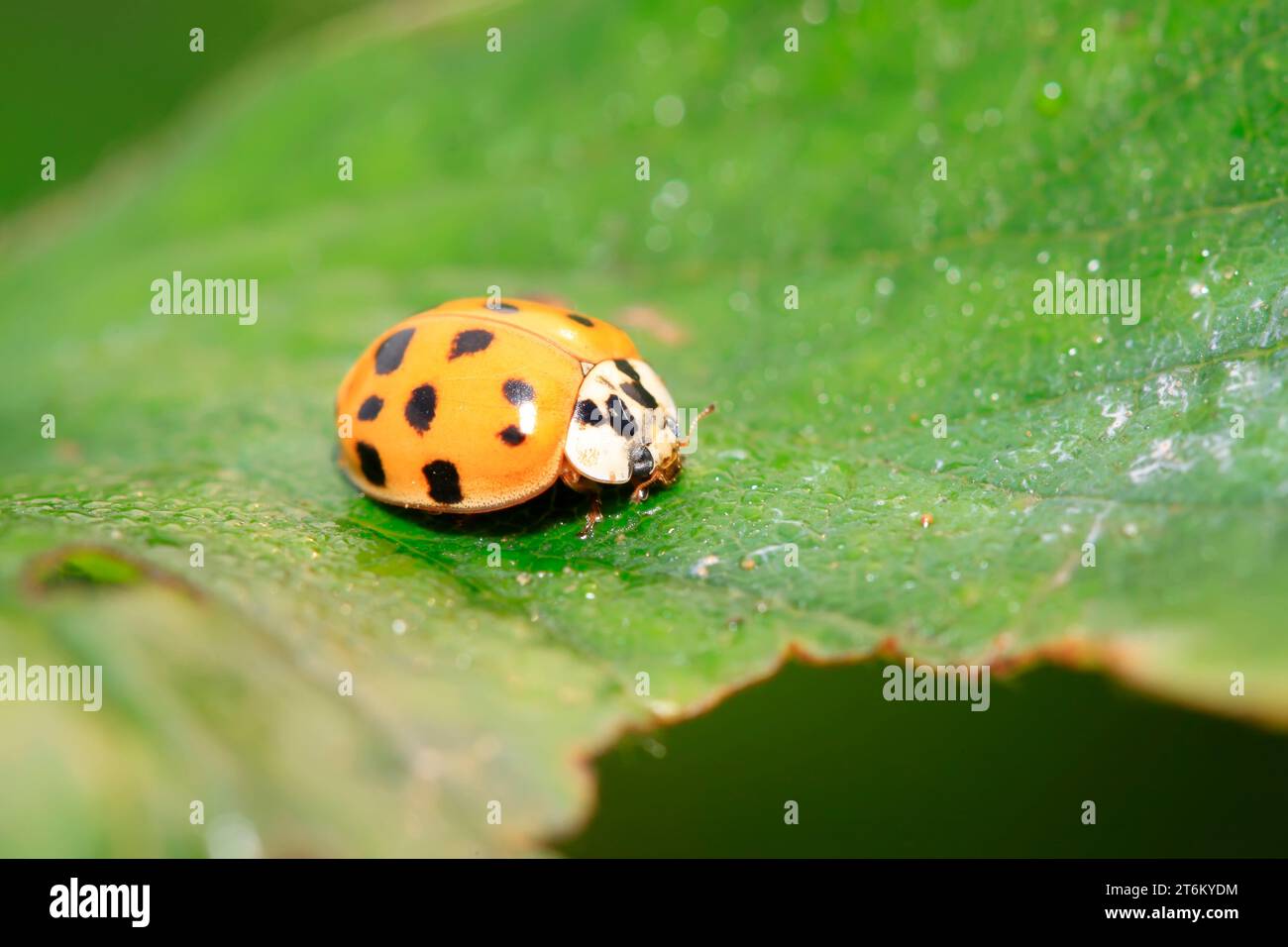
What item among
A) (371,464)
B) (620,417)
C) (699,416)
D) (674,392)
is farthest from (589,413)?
(371,464)

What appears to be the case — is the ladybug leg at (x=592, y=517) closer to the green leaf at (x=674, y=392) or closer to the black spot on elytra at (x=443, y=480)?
the green leaf at (x=674, y=392)

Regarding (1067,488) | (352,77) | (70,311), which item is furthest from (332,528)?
(352,77)

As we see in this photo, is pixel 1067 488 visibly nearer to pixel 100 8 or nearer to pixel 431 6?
pixel 431 6

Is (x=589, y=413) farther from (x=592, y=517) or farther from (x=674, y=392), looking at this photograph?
(x=674, y=392)

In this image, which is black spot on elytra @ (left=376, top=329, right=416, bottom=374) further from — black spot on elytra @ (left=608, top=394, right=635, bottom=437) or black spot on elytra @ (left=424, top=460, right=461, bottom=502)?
black spot on elytra @ (left=608, top=394, right=635, bottom=437)

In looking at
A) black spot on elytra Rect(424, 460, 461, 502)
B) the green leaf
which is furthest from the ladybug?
the green leaf

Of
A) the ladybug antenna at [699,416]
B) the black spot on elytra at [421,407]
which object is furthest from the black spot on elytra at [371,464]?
the ladybug antenna at [699,416]
